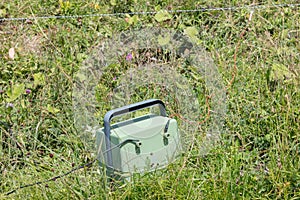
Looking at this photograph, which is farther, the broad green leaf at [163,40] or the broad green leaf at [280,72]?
the broad green leaf at [163,40]

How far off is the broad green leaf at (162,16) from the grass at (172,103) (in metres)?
0.09

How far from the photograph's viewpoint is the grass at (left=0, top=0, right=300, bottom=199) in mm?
2561

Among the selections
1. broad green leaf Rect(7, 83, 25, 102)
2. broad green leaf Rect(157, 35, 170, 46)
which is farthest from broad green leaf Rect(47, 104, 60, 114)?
broad green leaf Rect(157, 35, 170, 46)

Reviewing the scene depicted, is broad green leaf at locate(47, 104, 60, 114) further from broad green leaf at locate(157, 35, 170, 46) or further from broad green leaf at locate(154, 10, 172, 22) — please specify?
broad green leaf at locate(154, 10, 172, 22)

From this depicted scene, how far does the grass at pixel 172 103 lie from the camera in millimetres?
2561

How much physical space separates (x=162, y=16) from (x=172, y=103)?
A: 127 cm

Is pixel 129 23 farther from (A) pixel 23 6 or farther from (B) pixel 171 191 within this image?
(B) pixel 171 191

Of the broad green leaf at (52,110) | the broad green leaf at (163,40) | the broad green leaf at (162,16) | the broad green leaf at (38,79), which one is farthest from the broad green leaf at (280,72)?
the broad green leaf at (38,79)

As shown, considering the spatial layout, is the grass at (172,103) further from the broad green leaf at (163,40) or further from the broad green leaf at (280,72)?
the broad green leaf at (163,40)

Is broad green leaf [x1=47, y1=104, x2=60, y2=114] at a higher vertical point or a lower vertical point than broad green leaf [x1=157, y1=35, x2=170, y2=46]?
lower

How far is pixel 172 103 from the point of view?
3.20m

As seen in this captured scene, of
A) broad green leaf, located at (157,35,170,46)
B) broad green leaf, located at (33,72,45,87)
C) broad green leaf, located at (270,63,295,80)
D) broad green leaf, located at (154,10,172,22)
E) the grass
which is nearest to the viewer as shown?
the grass

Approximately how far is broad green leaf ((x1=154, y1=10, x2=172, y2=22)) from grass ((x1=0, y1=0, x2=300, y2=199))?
0.09 meters

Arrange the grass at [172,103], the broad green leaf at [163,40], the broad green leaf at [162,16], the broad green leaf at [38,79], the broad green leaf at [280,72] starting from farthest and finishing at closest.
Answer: the broad green leaf at [162,16] < the broad green leaf at [38,79] < the broad green leaf at [163,40] < the broad green leaf at [280,72] < the grass at [172,103]
